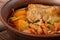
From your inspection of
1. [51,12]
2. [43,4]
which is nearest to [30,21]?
[51,12]

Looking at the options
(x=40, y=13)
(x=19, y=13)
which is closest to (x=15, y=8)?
(x=19, y=13)

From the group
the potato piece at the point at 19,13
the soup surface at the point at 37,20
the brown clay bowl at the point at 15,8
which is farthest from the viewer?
the potato piece at the point at 19,13

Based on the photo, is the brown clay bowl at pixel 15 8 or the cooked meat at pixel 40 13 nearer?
the brown clay bowl at pixel 15 8

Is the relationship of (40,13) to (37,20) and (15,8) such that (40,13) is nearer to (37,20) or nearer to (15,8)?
(37,20)

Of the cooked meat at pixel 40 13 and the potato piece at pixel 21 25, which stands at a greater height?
A: the cooked meat at pixel 40 13

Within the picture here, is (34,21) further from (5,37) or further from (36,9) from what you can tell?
(5,37)

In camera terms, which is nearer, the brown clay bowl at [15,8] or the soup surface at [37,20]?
the brown clay bowl at [15,8]

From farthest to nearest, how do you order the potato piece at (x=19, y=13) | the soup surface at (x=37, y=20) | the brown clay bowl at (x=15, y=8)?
the potato piece at (x=19, y=13), the soup surface at (x=37, y=20), the brown clay bowl at (x=15, y=8)
